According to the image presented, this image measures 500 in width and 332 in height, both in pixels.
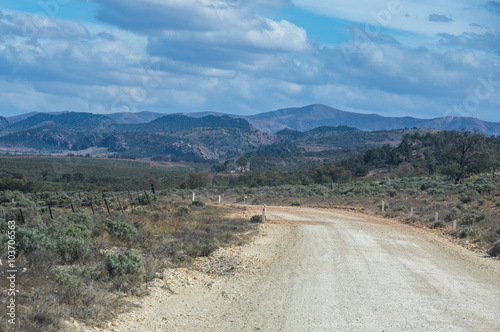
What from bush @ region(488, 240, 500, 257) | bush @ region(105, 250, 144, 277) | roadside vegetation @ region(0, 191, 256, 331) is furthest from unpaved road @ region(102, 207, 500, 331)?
bush @ region(105, 250, 144, 277)

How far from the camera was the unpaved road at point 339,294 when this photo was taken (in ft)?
26.3

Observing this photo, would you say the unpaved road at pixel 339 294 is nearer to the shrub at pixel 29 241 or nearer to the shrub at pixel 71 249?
the shrub at pixel 71 249

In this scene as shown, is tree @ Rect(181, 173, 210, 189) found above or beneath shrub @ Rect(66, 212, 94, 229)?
beneath

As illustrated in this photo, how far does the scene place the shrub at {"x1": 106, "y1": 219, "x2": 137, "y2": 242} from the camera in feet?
46.7

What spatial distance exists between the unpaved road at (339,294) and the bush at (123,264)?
972 mm

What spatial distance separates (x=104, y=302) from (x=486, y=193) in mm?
29262

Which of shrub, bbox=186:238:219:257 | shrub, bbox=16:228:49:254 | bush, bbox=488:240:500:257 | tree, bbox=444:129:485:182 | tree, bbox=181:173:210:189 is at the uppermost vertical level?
tree, bbox=444:129:485:182

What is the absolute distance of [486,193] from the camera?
103ft

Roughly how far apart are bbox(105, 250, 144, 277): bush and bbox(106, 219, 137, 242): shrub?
3.97 meters

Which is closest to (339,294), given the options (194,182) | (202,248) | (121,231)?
(202,248)

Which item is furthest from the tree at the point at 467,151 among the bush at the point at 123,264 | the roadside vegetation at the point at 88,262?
the bush at the point at 123,264

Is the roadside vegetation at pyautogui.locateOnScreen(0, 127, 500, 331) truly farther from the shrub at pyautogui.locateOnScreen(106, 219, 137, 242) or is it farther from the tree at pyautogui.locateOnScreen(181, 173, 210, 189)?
the tree at pyautogui.locateOnScreen(181, 173, 210, 189)

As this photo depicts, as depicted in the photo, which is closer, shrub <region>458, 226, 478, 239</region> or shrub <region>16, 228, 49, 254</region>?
shrub <region>16, 228, 49, 254</region>

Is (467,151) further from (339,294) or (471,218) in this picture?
(339,294)
